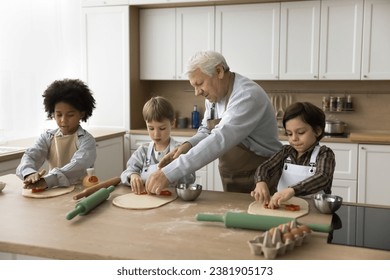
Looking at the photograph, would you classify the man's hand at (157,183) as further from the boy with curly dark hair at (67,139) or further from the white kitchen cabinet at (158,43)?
the white kitchen cabinet at (158,43)

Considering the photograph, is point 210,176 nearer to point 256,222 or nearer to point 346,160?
point 346,160

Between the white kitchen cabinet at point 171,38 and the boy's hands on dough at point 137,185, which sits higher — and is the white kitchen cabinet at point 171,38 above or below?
above

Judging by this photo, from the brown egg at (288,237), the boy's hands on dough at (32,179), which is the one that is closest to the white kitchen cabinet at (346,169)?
the boy's hands on dough at (32,179)

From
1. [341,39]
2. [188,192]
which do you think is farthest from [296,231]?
[341,39]

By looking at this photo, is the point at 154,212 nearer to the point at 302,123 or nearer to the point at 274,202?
the point at 274,202

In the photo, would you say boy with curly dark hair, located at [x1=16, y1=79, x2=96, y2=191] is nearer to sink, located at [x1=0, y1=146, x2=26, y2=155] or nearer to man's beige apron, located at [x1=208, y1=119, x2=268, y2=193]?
man's beige apron, located at [x1=208, y1=119, x2=268, y2=193]

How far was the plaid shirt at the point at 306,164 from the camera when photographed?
5.30 feet

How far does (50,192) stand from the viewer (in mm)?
1763

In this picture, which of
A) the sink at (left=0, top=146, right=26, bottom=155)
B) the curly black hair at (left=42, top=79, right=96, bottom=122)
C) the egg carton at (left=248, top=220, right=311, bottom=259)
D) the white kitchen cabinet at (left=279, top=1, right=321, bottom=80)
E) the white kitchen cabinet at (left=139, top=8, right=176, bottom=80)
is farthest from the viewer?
the white kitchen cabinet at (left=139, top=8, right=176, bottom=80)

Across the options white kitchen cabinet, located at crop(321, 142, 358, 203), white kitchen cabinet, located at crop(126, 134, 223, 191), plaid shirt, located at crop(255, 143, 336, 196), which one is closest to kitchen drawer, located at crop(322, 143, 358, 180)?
white kitchen cabinet, located at crop(321, 142, 358, 203)

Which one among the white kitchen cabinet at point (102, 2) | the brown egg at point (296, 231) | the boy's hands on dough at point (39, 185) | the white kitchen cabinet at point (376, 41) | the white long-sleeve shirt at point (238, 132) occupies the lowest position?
the boy's hands on dough at point (39, 185)

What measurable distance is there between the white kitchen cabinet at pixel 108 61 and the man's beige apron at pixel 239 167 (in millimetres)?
1990

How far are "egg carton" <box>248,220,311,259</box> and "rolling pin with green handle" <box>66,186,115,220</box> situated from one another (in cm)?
59

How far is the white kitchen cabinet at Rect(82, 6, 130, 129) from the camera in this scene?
398 cm
